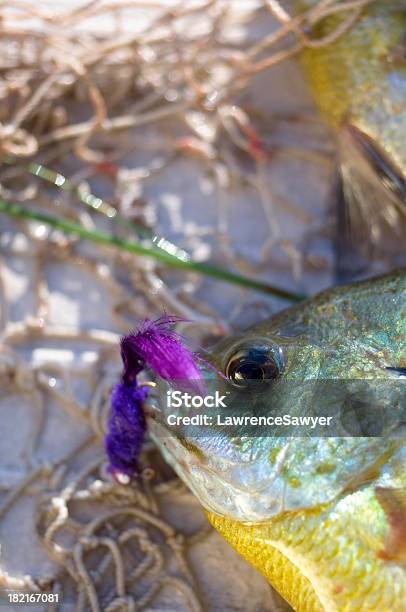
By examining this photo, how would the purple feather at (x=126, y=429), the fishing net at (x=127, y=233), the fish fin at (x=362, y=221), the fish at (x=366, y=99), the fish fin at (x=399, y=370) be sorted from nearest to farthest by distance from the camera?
the fish fin at (x=399, y=370) → the purple feather at (x=126, y=429) → the fishing net at (x=127, y=233) → the fish at (x=366, y=99) → the fish fin at (x=362, y=221)

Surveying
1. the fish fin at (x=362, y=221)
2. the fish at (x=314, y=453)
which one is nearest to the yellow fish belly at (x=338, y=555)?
the fish at (x=314, y=453)

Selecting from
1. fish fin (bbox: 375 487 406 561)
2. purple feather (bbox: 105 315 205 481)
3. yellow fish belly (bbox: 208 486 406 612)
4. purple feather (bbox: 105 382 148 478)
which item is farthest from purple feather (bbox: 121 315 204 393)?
fish fin (bbox: 375 487 406 561)

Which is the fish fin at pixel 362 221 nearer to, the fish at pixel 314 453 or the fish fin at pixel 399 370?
the fish at pixel 314 453

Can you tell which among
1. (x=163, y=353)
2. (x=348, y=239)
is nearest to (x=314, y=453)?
(x=163, y=353)

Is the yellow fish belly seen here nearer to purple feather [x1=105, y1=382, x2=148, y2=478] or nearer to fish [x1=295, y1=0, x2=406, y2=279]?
purple feather [x1=105, y1=382, x2=148, y2=478]

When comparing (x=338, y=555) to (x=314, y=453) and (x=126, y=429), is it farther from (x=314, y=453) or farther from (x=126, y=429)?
(x=126, y=429)

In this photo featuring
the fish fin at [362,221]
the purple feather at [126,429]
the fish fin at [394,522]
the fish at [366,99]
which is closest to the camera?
the fish fin at [394,522]

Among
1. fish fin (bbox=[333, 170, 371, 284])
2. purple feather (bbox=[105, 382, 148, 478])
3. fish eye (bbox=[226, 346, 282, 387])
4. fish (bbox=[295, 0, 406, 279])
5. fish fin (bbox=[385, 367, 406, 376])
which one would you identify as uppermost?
fish (bbox=[295, 0, 406, 279])
